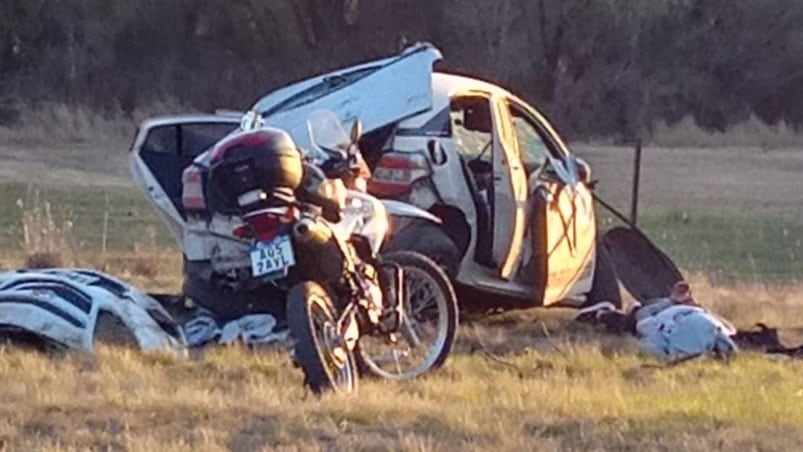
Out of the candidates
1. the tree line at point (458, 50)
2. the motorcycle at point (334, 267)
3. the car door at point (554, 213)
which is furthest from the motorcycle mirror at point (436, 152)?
the tree line at point (458, 50)

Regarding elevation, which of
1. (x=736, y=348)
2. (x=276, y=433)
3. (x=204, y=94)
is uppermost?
(x=276, y=433)

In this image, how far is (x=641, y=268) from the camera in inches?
542

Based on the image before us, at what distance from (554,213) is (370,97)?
55.1 inches

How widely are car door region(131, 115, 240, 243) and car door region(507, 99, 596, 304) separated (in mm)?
1894

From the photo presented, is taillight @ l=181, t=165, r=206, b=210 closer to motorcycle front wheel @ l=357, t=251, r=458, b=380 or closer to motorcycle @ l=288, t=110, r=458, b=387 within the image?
motorcycle @ l=288, t=110, r=458, b=387

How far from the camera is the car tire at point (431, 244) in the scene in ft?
38.6

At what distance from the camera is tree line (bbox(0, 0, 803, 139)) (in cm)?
4184

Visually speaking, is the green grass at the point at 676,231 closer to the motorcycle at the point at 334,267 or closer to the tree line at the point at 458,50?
the motorcycle at the point at 334,267

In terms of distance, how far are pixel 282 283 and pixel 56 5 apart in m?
34.8

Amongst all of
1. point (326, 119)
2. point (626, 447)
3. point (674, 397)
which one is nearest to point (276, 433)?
point (626, 447)

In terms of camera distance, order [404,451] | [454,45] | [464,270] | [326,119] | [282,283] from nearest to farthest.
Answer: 1. [404,451]
2. [282,283]
3. [326,119]
4. [464,270]
5. [454,45]

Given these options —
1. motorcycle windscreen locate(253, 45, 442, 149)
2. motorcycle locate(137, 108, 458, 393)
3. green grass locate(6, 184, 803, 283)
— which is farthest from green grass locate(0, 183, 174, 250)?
motorcycle locate(137, 108, 458, 393)

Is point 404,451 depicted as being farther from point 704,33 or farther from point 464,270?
point 704,33

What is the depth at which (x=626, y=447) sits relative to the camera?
7578 millimetres
